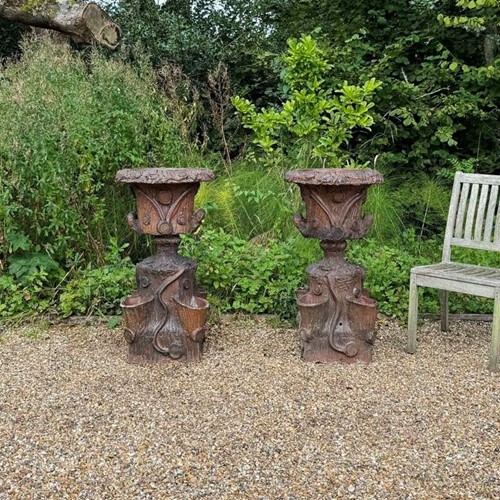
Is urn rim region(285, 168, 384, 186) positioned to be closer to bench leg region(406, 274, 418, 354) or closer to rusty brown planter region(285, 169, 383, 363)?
rusty brown planter region(285, 169, 383, 363)

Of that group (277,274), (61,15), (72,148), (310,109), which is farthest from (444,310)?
(61,15)

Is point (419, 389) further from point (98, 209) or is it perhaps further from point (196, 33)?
point (196, 33)

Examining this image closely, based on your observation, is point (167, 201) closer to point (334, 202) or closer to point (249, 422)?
point (334, 202)

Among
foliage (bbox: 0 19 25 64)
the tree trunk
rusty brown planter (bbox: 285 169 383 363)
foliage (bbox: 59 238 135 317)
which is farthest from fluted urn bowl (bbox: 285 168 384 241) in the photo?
foliage (bbox: 0 19 25 64)

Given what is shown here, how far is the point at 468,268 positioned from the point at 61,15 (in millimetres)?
4059

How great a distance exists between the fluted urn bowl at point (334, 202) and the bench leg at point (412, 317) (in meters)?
0.42

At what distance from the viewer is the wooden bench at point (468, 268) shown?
322 cm

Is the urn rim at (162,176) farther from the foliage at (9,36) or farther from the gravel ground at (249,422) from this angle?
the foliage at (9,36)

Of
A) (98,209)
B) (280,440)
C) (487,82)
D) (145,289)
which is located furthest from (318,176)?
(487,82)

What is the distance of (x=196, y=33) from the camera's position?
23.8 feet

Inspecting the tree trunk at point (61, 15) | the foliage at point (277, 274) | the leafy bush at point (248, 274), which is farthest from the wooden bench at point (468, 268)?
the tree trunk at point (61, 15)

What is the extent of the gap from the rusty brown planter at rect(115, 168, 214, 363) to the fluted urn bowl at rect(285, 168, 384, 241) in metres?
0.50

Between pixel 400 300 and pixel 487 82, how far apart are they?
2.61m

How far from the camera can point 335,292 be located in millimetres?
3289
